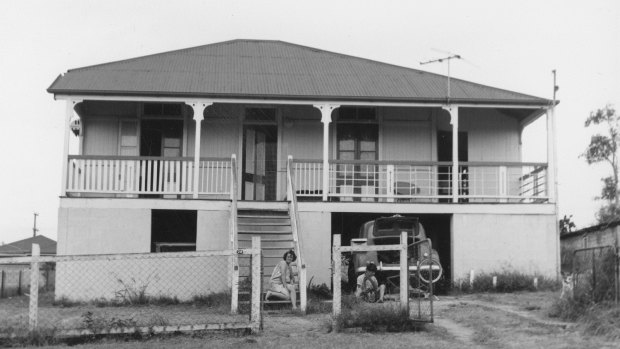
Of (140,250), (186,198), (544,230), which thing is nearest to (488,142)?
(544,230)

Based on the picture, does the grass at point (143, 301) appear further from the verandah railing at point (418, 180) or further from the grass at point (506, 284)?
the grass at point (506, 284)

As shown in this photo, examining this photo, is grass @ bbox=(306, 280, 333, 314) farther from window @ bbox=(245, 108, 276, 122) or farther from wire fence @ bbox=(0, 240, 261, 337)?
window @ bbox=(245, 108, 276, 122)

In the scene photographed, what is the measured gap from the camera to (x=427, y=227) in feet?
70.9

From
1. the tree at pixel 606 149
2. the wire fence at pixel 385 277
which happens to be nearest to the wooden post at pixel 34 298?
the wire fence at pixel 385 277

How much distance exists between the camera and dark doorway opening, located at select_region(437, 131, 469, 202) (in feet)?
68.3

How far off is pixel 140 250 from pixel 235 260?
18.6ft

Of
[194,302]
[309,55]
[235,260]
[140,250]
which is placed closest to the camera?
[235,260]

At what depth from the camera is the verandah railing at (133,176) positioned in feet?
61.2

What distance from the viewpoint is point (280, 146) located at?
21.2 metres

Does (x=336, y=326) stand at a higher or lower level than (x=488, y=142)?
lower

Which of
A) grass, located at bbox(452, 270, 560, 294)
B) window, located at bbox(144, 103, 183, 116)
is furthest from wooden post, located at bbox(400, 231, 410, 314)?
window, located at bbox(144, 103, 183, 116)

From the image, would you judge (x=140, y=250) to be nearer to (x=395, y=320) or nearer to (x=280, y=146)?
(x=280, y=146)

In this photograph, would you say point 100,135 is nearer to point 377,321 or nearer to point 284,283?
point 284,283

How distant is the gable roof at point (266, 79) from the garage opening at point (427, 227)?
3.05m
